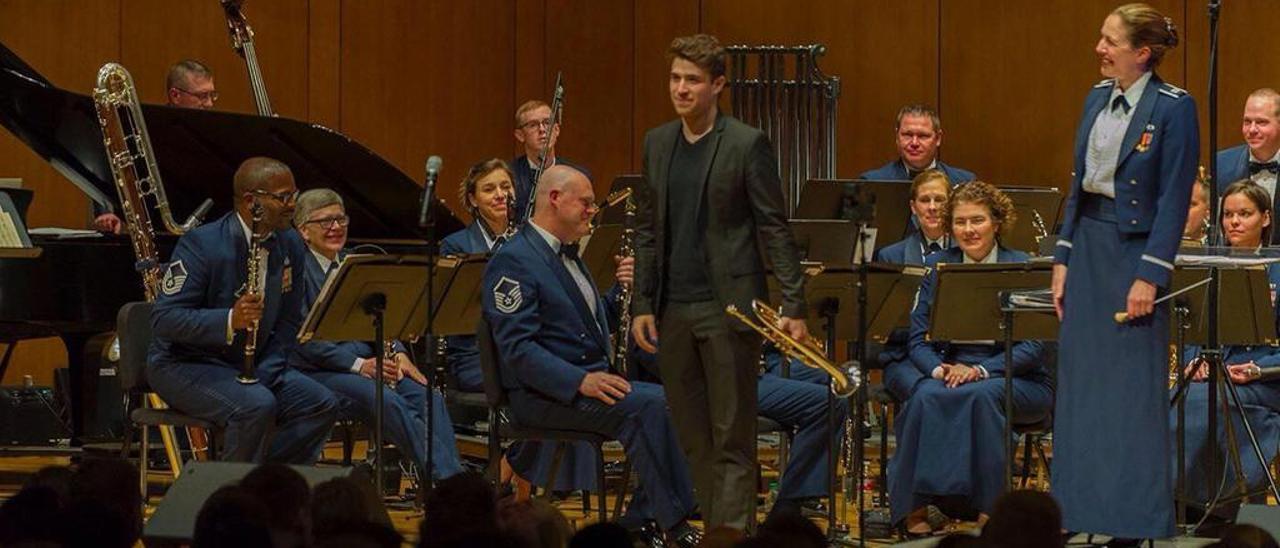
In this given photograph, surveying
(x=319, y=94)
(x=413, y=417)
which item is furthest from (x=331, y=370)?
(x=319, y=94)

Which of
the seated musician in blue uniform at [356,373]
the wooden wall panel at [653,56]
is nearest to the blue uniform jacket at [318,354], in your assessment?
the seated musician in blue uniform at [356,373]

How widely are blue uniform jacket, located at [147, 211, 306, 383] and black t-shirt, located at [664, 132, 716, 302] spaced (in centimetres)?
150

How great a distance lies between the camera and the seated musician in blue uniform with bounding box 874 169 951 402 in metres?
7.78

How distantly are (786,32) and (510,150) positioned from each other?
169 cm

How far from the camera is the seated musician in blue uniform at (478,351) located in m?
7.46

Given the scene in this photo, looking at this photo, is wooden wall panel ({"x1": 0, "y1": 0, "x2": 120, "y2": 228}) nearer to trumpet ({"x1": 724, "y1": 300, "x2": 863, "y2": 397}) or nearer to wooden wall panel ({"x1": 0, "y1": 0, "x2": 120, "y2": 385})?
wooden wall panel ({"x1": 0, "y1": 0, "x2": 120, "y2": 385})

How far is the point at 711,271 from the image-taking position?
19.6 ft

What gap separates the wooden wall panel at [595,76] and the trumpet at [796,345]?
19.2 ft

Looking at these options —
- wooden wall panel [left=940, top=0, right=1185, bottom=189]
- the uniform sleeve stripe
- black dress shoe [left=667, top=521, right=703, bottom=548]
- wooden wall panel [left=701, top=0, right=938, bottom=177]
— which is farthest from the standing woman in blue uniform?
wooden wall panel [left=701, top=0, right=938, bottom=177]

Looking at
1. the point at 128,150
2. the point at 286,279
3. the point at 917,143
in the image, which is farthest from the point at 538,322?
the point at 917,143

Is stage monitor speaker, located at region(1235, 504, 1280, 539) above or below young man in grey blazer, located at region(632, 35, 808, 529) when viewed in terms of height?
below

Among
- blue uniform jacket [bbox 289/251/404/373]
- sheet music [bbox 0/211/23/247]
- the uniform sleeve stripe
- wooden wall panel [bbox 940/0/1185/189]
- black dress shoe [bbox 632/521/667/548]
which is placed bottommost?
black dress shoe [bbox 632/521/667/548]

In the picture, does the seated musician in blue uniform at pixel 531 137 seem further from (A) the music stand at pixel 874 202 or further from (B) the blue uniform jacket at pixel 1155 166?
(B) the blue uniform jacket at pixel 1155 166

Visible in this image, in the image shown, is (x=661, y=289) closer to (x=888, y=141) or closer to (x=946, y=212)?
(x=946, y=212)
